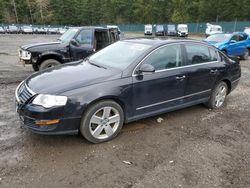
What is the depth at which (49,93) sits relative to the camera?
339cm

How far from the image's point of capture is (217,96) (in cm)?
552

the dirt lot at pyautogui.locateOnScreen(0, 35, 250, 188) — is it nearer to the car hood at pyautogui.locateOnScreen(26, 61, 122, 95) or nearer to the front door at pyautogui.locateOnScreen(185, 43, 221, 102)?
the front door at pyautogui.locateOnScreen(185, 43, 221, 102)

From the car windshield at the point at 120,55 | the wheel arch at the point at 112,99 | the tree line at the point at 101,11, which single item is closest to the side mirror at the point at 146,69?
the car windshield at the point at 120,55

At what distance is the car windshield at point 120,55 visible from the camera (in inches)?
164

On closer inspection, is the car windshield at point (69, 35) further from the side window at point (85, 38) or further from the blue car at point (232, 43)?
the blue car at point (232, 43)

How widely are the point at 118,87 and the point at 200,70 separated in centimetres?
203

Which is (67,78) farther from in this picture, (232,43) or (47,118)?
(232,43)

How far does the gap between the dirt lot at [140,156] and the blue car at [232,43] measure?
27.9ft

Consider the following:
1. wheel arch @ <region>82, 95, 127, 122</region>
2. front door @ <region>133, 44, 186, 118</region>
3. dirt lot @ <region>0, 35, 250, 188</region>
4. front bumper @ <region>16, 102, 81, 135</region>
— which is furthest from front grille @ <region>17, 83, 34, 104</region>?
front door @ <region>133, 44, 186, 118</region>

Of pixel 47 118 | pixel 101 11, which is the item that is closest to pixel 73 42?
pixel 47 118

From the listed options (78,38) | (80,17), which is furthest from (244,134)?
(80,17)

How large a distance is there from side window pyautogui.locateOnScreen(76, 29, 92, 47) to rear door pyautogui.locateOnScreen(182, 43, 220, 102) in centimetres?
421

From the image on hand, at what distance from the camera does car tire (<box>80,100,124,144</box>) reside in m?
3.60

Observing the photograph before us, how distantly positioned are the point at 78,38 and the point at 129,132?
4831mm
